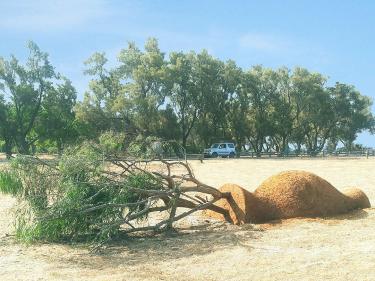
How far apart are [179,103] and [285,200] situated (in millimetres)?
49572

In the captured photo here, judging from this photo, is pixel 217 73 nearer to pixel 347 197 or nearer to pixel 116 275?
pixel 347 197

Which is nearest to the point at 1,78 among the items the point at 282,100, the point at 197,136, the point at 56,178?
the point at 197,136

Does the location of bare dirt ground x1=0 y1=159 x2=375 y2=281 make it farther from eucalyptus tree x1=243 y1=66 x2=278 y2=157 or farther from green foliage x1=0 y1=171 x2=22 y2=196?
eucalyptus tree x1=243 y1=66 x2=278 y2=157

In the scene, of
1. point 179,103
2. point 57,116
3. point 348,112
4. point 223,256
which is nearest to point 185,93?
point 179,103

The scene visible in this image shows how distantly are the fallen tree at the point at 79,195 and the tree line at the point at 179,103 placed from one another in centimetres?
4258

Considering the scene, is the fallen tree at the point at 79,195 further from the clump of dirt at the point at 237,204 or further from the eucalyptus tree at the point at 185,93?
the eucalyptus tree at the point at 185,93

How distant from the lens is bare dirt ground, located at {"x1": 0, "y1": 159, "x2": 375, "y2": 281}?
7879mm

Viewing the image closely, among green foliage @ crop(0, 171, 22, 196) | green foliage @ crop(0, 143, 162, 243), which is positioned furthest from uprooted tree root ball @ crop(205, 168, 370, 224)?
green foliage @ crop(0, 171, 22, 196)

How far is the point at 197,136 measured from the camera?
64.5 metres

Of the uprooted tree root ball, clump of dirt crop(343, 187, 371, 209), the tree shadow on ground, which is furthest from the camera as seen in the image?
clump of dirt crop(343, 187, 371, 209)

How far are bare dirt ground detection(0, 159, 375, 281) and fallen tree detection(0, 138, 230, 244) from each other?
1.27ft

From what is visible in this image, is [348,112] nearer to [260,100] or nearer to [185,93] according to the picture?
[260,100]

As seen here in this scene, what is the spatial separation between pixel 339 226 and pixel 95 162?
4.84 metres

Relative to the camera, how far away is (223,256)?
8.95 metres
